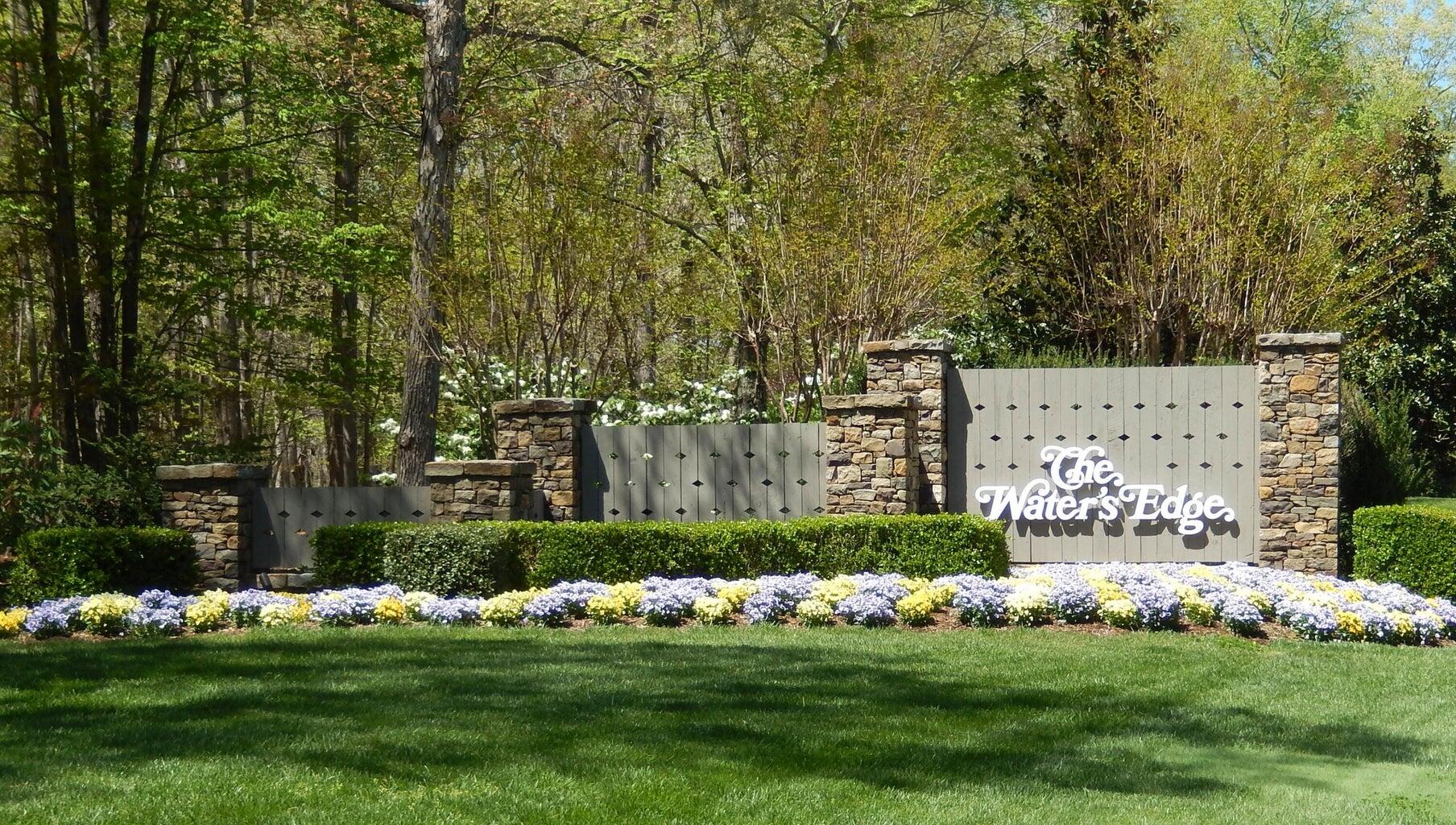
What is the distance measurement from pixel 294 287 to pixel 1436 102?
3096 cm

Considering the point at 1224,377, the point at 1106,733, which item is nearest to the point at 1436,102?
the point at 1224,377

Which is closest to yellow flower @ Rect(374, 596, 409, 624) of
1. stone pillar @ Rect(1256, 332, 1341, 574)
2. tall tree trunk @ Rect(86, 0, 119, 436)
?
tall tree trunk @ Rect(86, 0, 119, 436)

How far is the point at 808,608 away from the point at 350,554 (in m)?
4.28

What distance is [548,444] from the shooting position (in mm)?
12906

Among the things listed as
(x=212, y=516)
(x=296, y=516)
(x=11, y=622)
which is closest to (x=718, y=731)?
(x=11, y=622)

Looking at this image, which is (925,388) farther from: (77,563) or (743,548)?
(77,563)

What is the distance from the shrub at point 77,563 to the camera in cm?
1094

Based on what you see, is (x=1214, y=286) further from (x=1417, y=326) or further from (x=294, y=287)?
(x=294, y=287)

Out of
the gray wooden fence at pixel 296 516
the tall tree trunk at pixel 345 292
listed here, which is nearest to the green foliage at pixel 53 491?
the gray wooden fence at pixel 296 516

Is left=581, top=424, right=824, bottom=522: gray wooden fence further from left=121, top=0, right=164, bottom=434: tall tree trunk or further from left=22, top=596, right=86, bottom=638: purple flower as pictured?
left=121, top=0, right=164, bottom=434: tall tree trunk

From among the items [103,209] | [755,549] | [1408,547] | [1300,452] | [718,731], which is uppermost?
[103,209]

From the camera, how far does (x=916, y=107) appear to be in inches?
675

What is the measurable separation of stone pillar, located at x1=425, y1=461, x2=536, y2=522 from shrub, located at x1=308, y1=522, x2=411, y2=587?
0.71 metres

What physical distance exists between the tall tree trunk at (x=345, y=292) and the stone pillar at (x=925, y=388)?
8175mm
